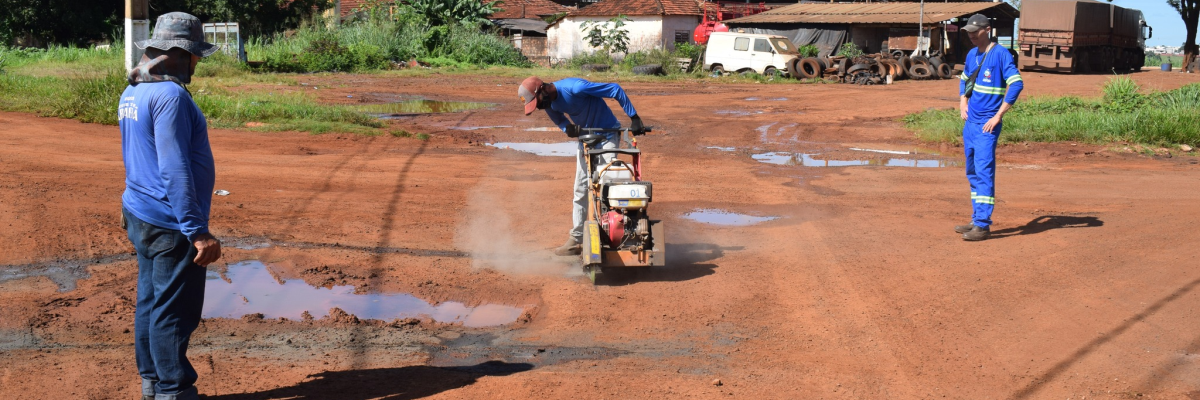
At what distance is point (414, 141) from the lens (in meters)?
15.1

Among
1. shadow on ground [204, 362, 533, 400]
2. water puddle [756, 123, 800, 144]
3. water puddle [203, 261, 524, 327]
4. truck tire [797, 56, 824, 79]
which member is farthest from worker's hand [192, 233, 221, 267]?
truck tire [797, 56, 824, 79]

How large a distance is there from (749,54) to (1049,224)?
25865mm

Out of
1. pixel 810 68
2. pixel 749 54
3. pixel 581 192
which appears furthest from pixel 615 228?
pixel 749 54

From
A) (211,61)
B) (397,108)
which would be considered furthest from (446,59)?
(397,108)

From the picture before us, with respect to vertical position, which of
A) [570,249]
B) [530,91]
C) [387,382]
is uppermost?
[530,91]

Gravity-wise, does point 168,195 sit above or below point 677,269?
above

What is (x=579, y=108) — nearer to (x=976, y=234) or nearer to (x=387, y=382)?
(x=387, y=382)

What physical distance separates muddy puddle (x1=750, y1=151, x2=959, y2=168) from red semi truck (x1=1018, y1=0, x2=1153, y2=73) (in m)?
23.7

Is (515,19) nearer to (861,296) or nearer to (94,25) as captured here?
(94,25)

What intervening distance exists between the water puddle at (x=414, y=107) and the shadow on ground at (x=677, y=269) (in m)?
12.6

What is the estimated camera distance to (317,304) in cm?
646

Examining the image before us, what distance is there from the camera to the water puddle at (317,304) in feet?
20.4

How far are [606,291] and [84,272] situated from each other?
3.66 metres

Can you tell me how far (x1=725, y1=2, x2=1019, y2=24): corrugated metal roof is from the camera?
40.3 metres
